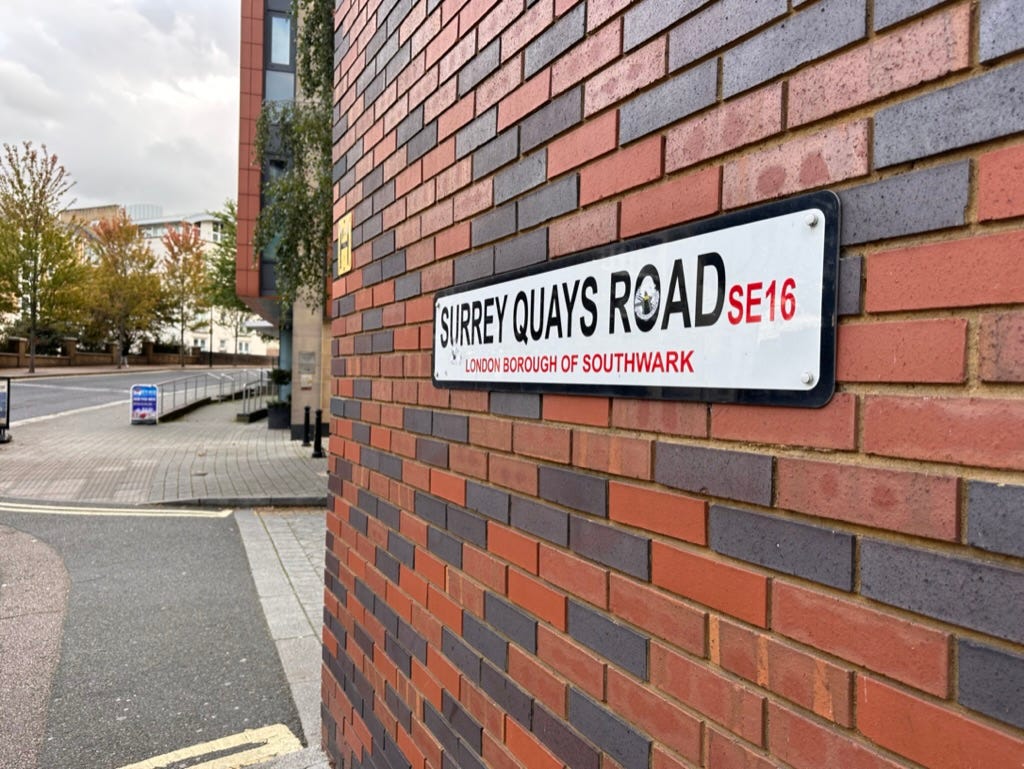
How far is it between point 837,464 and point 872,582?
6.0 inches

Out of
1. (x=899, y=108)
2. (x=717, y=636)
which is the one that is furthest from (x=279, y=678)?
(x=899, y=108)

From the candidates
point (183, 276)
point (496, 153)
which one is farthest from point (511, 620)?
point (183, 276)

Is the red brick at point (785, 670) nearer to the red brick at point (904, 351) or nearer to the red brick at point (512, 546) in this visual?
the red brick at point (904, 351)

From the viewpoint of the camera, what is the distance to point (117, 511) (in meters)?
7.50

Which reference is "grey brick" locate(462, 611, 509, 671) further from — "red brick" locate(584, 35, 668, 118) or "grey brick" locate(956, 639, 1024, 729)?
"red brick" locate(584, 35, 668, 118)

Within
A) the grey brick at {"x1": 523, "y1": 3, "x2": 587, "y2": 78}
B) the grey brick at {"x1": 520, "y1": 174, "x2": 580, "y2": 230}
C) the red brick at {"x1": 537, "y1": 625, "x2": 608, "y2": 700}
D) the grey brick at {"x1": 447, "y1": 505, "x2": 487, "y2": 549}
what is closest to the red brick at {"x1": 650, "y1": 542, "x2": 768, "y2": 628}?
the red brick at {"x1": 537, "y1": 625, "x2": 608, "y2": 700}

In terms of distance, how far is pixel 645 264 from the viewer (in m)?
1.22

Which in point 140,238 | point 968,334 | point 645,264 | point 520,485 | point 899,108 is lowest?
point 520,485

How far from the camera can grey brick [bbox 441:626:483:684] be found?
1.72 meters

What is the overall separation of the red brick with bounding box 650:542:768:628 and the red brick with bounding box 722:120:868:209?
559mm

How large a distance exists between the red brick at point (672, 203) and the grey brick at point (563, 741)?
98cm

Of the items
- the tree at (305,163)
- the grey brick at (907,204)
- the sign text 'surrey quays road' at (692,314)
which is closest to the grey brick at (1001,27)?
the grey brick at (907,204)

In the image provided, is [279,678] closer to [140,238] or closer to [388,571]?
[388,571]

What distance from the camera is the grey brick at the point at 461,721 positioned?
170 centimetres
